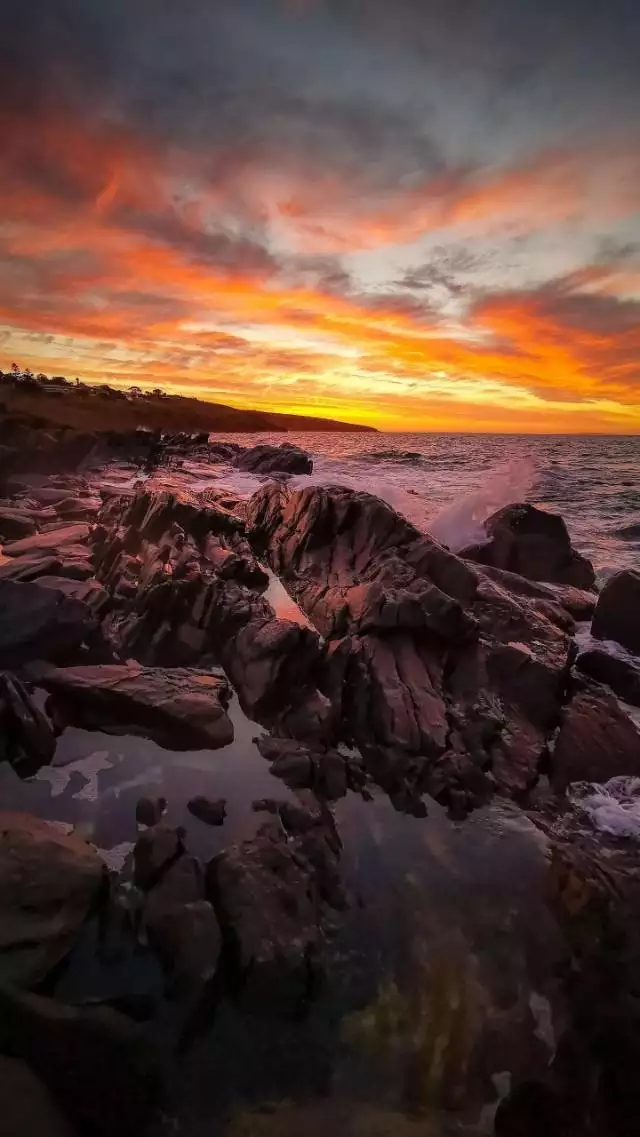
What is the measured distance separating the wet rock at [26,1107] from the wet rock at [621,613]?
9.67 meters

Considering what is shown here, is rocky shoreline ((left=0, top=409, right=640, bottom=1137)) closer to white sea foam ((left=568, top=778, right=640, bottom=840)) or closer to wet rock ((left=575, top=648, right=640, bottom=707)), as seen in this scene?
wet rock ((left=575, top=648, right=640, bottom=707))

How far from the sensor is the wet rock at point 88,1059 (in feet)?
10.7

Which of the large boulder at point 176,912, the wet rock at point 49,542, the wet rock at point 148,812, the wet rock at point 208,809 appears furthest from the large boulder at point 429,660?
the wet rock at point 49,542

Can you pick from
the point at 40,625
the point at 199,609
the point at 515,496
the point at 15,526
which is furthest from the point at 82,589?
the point at 515,496

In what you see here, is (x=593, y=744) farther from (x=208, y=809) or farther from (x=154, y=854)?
(x=154, y=854)

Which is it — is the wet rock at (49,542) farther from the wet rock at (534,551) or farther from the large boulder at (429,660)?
the wet rock at (534,551)

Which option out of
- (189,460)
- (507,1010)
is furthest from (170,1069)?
(189,460)

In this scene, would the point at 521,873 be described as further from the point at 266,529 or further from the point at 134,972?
→ the point at 266,529

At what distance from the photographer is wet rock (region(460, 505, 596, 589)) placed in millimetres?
12992

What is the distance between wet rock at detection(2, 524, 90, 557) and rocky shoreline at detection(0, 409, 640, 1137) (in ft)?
0.30

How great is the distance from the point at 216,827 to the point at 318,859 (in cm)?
107

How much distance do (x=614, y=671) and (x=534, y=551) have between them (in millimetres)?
5275

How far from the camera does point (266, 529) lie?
46.0 feet

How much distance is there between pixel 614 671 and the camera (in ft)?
27.4
